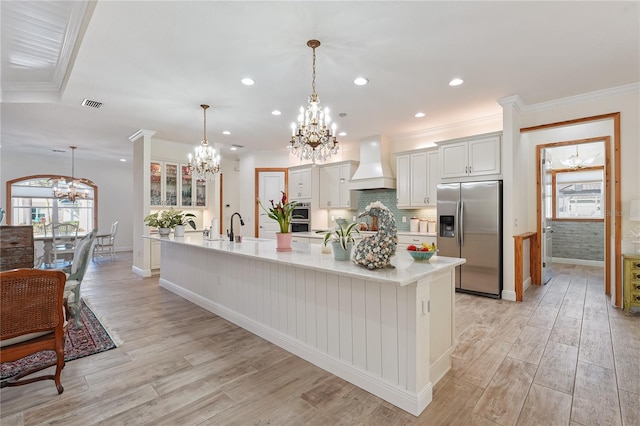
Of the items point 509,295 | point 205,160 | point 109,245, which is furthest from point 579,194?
point 109,245

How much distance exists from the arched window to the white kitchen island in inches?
330

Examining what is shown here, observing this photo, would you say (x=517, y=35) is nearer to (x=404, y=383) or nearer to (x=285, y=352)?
(x=404, y=383)

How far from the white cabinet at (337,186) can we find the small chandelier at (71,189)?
650 cm

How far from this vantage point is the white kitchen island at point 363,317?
189 centimetres

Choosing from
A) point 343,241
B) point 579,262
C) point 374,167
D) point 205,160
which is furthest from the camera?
point 579,262

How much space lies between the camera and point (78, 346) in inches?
112

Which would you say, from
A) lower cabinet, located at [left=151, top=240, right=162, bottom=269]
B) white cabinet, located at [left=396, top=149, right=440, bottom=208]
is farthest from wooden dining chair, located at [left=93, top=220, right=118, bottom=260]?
white cabinet, located at [left=396, top=149, right=440, bottom=208]

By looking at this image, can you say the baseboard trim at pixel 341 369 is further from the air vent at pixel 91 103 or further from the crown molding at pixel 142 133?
the crown molding at pixel 142 133

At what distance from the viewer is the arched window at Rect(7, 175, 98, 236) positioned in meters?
8.02

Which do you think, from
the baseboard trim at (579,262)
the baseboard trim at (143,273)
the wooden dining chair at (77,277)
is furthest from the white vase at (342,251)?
the baseboard trim at (579,262)

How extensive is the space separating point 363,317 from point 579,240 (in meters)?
7.54

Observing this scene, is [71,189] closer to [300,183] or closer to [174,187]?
[174,187]

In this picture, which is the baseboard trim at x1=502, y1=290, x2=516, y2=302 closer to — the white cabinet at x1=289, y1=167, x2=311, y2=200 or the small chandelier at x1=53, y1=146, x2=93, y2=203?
the white cabinet at x1=289, y1=167, x2=311, y2=200

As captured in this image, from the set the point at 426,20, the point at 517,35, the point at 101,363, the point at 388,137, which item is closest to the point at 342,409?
the point at 101,363
